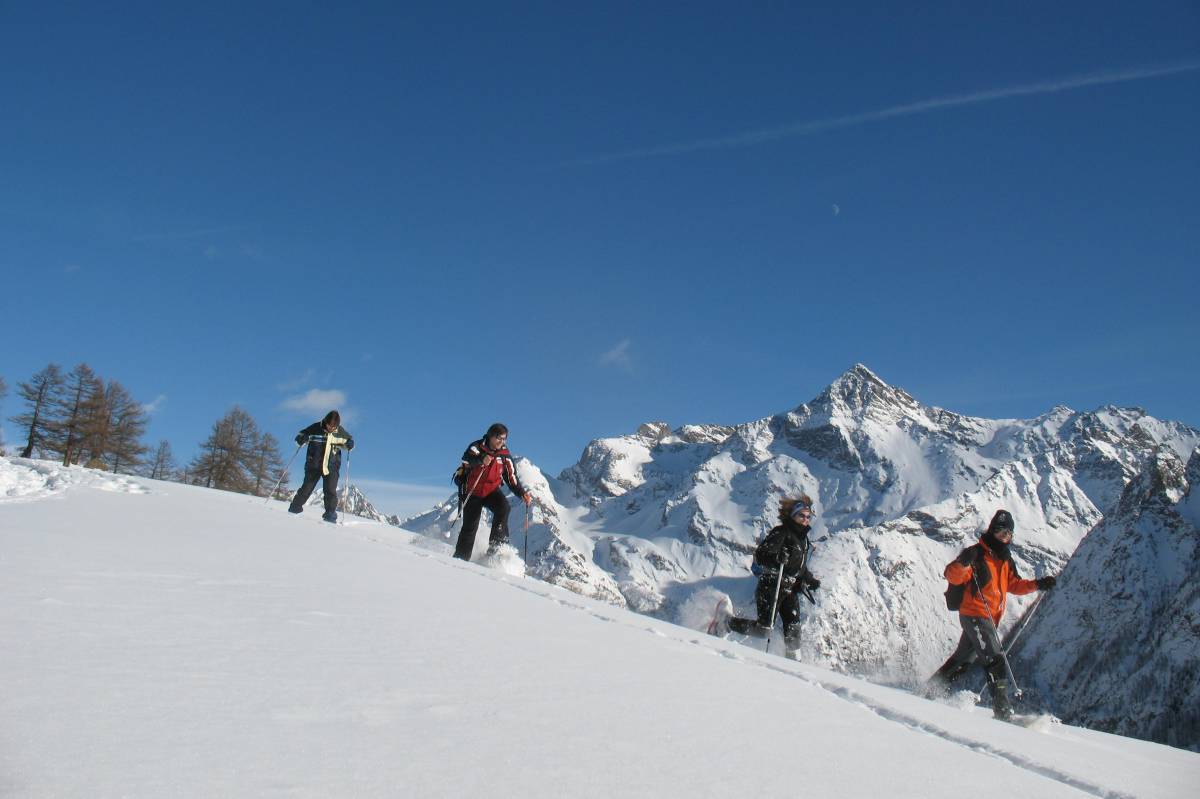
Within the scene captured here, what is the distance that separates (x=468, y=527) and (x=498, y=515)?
55 cm

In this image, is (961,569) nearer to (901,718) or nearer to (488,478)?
(901,718)

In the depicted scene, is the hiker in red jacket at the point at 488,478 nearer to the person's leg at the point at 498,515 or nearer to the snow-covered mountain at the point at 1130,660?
the person's leg at the point at 498,515

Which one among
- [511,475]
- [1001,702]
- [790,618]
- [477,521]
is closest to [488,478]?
[511,475]

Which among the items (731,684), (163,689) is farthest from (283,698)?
(731,684)

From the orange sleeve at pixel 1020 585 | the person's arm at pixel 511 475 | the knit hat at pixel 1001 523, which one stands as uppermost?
the knit hat at pixel 1001 523

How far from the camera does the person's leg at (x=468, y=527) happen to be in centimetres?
1153

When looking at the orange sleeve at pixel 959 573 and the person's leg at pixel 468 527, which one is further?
the person's leg at pixel 468 527

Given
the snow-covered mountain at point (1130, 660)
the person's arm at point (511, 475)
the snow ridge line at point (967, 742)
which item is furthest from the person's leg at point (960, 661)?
the snow-covered mountain at point (1130, 660)

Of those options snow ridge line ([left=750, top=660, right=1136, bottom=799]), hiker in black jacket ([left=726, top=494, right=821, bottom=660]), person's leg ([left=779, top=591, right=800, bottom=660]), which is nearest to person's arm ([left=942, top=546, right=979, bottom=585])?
hiker in black jacket ([left=726, top=494, right=821, bottom=660])

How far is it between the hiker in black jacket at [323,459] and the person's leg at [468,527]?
434 cm

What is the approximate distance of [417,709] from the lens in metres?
2.81

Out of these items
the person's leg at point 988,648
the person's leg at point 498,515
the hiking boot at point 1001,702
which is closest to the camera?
the hiking boot at point 1001,702

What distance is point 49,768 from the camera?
1.85 metres

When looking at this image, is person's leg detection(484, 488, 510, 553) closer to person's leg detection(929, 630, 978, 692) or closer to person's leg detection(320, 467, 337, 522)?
person's leg detection(320, 467, 337, 522)
